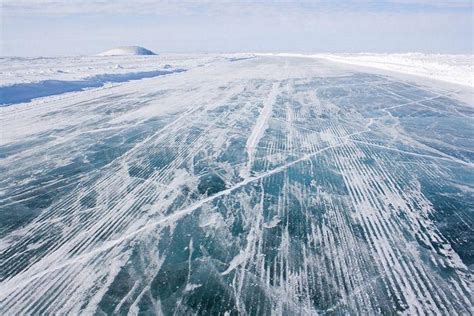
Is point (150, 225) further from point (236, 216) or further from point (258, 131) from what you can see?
point (258, 131)

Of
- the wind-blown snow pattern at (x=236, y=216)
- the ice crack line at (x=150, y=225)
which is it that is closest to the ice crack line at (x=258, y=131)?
the wind-blown snow pattern at (x=236, y=216)

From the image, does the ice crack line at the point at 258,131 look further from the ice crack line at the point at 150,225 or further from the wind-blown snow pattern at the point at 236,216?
the ice crack line at the point at 150,225

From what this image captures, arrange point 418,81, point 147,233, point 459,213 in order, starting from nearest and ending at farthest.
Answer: point 147,233, point 459,213, point 418,81

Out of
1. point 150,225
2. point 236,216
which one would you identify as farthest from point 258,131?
point 150,225

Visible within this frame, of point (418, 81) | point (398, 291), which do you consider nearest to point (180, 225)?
point (398, 291)

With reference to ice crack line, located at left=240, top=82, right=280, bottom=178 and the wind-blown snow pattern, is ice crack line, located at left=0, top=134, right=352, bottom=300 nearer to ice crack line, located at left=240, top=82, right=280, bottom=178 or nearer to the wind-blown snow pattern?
the wind-blown snow pattern

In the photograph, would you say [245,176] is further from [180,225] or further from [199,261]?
[199,261]

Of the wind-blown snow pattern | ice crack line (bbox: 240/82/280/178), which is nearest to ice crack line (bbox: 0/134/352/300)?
the wind-blown snow pattern

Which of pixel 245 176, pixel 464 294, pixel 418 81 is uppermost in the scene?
pixel 418 81
